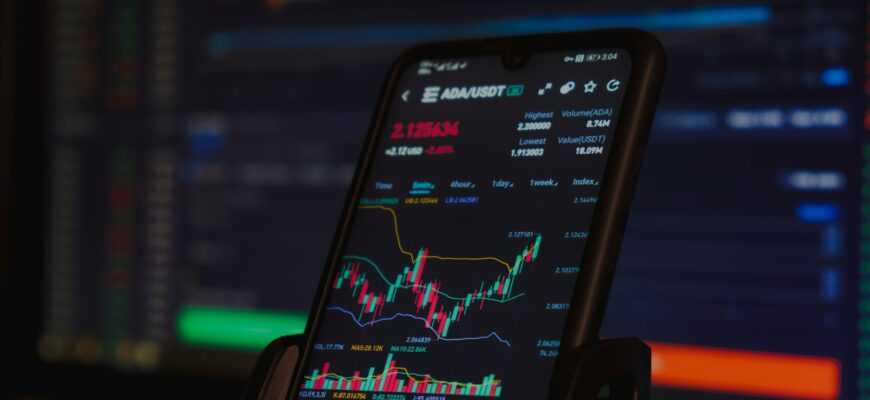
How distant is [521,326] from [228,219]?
0.68 meters

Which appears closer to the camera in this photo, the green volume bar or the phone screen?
the phone screen

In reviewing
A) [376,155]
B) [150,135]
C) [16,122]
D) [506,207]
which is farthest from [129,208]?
[506,207]

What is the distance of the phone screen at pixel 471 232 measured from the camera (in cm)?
69

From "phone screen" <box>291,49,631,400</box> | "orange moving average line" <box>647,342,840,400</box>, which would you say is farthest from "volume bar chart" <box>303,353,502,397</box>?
"orange moving average line" <box>647,342,840,400</box>

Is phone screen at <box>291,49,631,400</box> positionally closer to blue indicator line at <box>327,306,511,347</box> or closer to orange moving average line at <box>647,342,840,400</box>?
blue indicator line at <box>327,306,511,347</box>

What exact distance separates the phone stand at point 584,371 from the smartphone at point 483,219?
0.01 meters

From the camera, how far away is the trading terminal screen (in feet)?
3.18

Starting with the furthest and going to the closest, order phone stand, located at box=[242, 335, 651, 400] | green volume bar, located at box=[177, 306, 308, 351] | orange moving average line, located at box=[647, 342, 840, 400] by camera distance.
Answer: green volume bar, located at box=[177, 306, 308, 351], orange moving average line, located at box=[647, 342, 840, 400], phone stand, located at box=[242, 335, 651, 400]

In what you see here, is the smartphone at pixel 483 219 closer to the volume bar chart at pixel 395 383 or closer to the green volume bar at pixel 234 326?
the volume bar chart at pixel 395 383

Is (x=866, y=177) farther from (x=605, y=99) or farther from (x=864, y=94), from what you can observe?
(x=605, y=99)

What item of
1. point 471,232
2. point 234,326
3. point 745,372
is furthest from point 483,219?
point 234,326

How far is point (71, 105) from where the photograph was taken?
4.72 feet

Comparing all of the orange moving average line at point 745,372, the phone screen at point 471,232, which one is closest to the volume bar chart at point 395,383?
the phone screen at point 471,232

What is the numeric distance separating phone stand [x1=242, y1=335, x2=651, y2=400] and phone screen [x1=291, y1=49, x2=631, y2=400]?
2 centimetres
